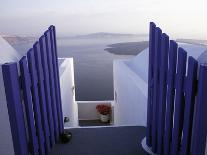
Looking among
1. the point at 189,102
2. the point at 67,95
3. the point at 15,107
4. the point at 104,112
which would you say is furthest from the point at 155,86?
the point at 104,112

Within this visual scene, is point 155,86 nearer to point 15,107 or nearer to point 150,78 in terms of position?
point 150,78

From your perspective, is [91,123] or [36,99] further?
[91,123]

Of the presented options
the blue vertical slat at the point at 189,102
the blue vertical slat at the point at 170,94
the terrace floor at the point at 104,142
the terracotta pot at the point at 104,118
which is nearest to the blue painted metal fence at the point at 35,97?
the terrace floor at the point at 104,142

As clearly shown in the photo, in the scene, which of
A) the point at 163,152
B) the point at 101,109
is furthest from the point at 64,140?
the point at 101,109

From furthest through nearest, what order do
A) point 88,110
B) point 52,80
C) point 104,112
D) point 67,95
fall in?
1. point 88,110
2. point 104,112
3. point 67,95
4. point 52,80

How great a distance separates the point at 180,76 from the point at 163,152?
987 mm

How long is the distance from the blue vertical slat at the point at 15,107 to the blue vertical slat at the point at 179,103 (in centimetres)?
134

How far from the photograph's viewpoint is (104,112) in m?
9.95

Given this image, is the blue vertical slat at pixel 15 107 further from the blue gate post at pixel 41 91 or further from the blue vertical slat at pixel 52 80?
the blue vertical slat at pixel 52 80

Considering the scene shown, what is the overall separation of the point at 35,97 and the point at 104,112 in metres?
7.61

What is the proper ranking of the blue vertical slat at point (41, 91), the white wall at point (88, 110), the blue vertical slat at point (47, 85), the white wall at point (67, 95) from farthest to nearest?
the white wall at point (88, 110) → the white wall at point (67, 95) → the blue vertical slat at point (47, 85) → the blue vertical slat at point (41, 91)

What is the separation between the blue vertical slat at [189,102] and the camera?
1929 mm

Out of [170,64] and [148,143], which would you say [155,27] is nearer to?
[170,64]

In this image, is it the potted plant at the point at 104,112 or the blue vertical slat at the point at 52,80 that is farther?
the potted plant at the point at 104,112
